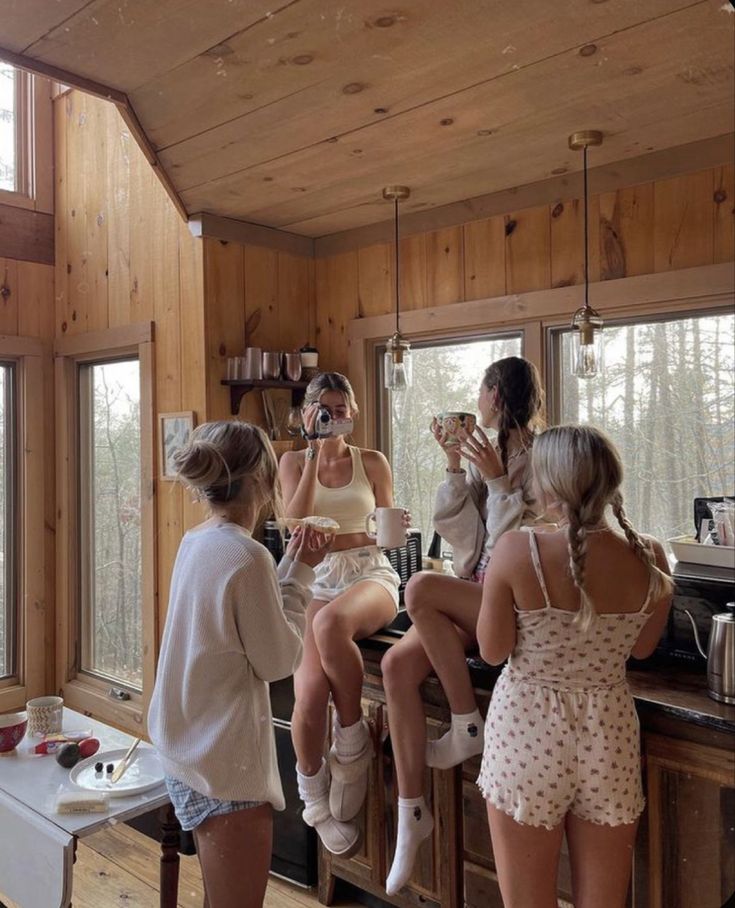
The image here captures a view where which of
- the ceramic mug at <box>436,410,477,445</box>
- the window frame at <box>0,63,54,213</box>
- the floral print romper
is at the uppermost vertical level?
the window frame at <box>0,63,54,213</box>

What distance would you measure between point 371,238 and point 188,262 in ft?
2.37

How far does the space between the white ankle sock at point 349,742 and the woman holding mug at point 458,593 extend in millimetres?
Result: 164

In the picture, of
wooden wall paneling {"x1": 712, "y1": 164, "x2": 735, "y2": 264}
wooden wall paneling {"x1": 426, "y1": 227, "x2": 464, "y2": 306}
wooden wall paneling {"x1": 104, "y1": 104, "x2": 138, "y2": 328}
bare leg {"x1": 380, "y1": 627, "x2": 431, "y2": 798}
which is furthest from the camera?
wooden wall paneling {"x1": 104, "y1": 104, "x2": 138, "y2": 328}

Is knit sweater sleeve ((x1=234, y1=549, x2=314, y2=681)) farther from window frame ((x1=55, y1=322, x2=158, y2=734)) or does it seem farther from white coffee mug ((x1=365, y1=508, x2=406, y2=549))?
window frame ((x1=55, y1=322, x2=158, y2=734))

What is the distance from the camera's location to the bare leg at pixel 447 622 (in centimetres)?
194

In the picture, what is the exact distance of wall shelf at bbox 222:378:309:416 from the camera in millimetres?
2938

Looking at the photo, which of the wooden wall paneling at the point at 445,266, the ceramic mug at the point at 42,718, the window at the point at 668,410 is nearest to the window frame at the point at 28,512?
the ceramic mug at the point at 42,718

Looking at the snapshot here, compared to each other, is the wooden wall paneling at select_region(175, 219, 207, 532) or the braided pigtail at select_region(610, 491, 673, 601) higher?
the wooden wall paneling at select_region(175, 219, 207, 532)

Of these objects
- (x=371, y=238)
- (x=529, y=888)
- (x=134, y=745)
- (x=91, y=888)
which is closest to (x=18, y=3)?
(x=371, y=238)

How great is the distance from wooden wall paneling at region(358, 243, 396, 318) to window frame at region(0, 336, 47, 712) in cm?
163

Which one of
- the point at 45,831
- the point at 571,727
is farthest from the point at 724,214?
the point at 45,831

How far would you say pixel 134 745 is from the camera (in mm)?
2184

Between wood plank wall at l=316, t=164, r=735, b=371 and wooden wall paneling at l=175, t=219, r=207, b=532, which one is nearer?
wood plank wall at l=316, t=164, r=735, b=371

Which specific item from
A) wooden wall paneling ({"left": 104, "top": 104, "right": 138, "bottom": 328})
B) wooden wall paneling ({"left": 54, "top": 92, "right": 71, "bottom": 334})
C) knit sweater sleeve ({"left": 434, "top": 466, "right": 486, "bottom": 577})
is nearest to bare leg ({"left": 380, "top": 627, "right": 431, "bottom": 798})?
knit sweater sleeve ({"left": 434, "top": 466, "right": 486, "bottom": 577})
